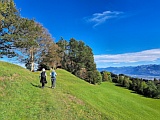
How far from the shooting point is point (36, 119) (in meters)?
17.2

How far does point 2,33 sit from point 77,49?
5525 cm

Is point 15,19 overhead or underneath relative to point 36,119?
overhead

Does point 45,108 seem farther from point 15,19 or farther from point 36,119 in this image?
point 15,19

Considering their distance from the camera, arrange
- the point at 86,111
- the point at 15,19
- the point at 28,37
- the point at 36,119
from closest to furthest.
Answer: the point at 36,119 < the point at 86,111 < the point at 15,19 < the point at 28,37

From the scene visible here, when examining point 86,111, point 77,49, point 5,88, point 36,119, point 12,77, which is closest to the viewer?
point 36,119

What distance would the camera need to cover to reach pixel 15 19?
136 feet

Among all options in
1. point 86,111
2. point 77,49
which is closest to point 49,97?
point 86,111

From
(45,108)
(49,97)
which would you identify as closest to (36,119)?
(45,108)

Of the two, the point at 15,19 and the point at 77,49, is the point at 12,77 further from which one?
the point at 77,49

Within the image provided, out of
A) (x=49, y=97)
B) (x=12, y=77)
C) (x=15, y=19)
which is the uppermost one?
(x=15, y=19)

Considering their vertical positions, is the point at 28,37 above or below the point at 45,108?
above

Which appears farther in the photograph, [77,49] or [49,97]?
[77,49]

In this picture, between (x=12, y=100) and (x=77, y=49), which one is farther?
(x=77, y=49)

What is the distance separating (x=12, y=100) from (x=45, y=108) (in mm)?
3461
